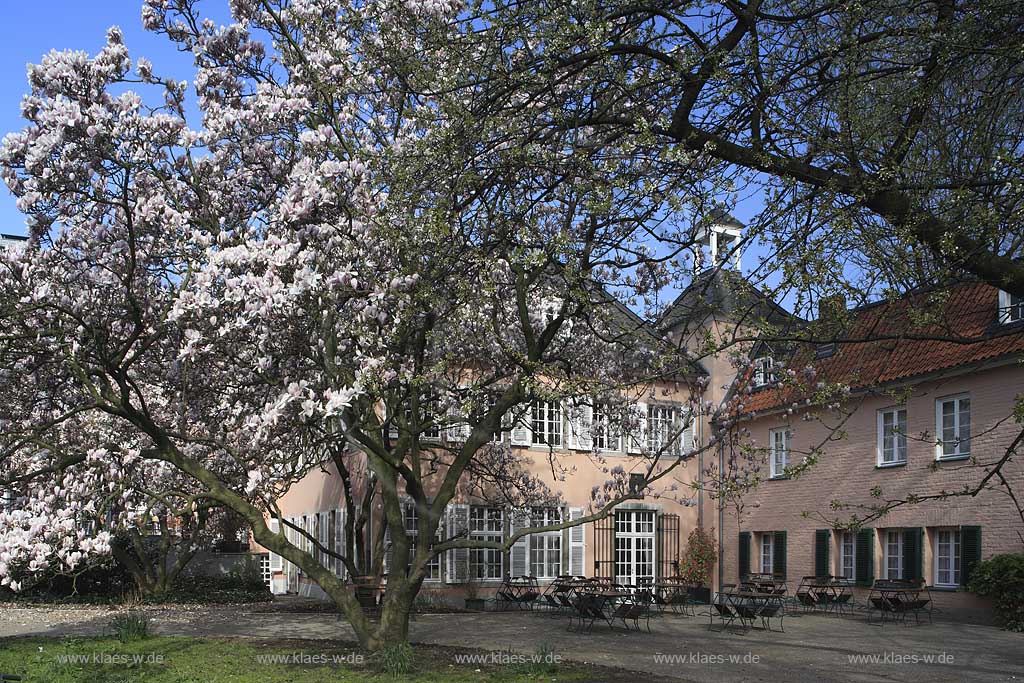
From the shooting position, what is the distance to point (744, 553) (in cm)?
2694

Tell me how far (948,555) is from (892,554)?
5.55 feet

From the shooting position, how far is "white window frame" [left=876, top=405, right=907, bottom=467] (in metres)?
21.9

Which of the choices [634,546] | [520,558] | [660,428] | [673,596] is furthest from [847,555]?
[520,558]

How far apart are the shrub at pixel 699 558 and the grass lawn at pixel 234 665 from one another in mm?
14567

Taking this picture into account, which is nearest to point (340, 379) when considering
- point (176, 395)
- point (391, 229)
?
point (391, 229)

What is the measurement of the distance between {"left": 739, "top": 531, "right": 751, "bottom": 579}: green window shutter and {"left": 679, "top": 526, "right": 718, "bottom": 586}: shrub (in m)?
0.72

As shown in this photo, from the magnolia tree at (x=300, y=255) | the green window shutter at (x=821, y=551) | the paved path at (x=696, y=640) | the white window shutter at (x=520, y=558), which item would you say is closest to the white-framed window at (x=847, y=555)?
the green window shutter at (x=821, y=551)

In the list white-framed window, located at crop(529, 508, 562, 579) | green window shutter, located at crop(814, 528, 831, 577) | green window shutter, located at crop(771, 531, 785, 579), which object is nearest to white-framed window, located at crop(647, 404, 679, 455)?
white-framed window, located at crop(529, 508, 562, 579)

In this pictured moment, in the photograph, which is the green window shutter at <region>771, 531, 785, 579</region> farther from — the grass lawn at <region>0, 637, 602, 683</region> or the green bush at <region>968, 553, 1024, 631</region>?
the grass lawn at <region>0, 637, 602, 683</region>

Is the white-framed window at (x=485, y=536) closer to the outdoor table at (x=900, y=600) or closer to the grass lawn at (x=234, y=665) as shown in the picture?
the outdoor table at (x=900, y=600)

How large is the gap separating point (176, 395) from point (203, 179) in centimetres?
378

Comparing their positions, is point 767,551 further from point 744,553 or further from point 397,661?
point 397,661

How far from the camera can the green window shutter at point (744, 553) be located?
2673 cm

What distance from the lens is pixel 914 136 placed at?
25.6ft
